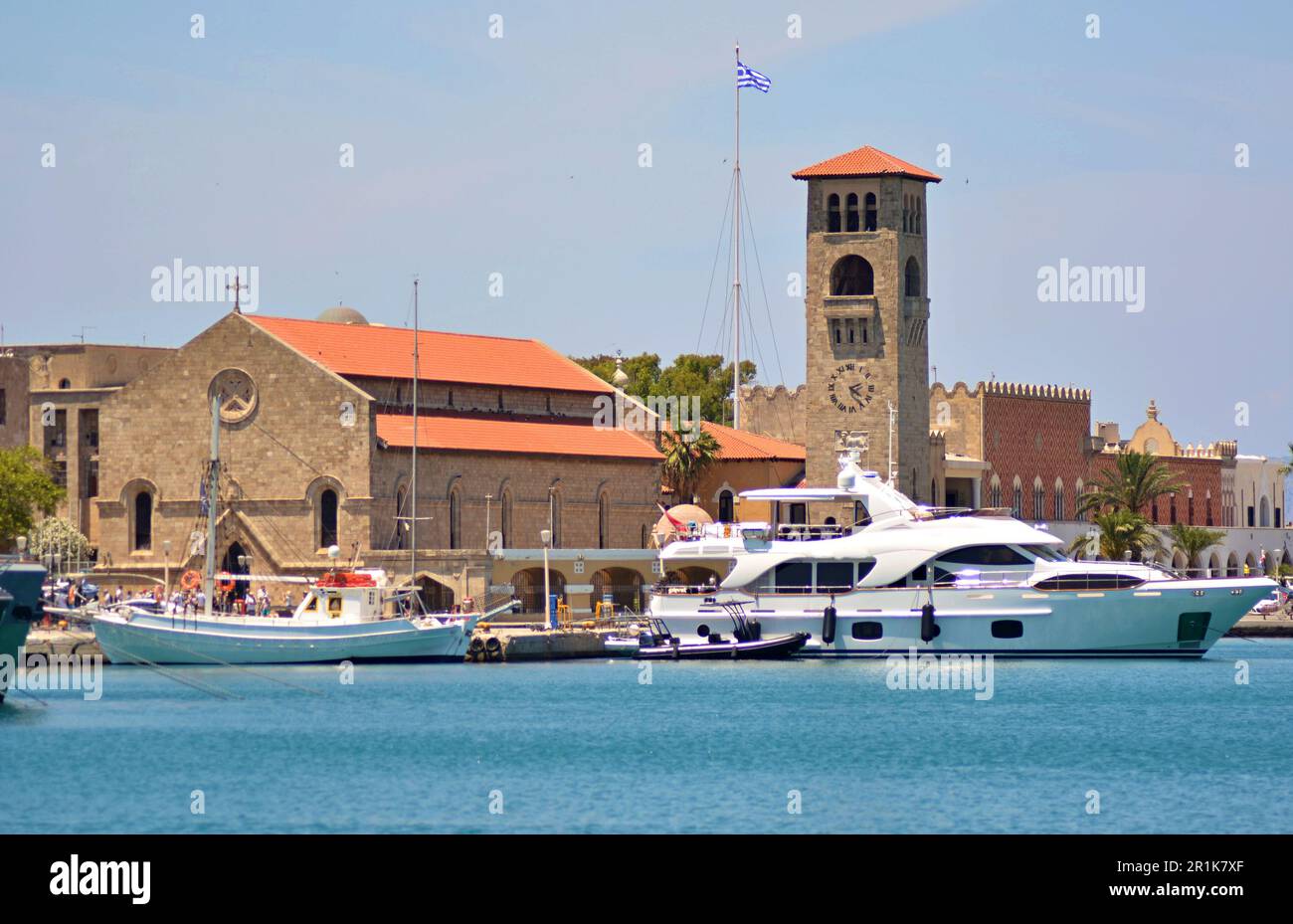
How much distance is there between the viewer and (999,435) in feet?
346

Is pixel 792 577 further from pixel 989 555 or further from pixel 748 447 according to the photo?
pixel 748 447

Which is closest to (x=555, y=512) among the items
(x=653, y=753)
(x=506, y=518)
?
(x=506, y=518)

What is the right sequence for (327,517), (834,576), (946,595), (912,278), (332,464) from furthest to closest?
1. (912,278)
2. (327,517)
3. (332,464)
4. (834,576)
5. (946,595)

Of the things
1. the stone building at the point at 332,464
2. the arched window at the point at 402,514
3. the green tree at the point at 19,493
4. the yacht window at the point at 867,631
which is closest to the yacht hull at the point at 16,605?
the yacht window at the point at 867,631

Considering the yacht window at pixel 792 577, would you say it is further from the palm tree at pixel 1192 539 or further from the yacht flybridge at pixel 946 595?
the palm tree at pixel 1192 539

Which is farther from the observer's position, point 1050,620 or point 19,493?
point 19,493

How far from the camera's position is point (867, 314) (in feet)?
303

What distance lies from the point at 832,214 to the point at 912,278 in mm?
3979

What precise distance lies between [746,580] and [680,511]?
2378 cm

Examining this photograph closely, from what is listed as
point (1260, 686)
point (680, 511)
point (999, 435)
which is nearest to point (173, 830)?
point (1260, 686)

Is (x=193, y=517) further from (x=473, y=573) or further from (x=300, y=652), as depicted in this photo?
(x=300, y=652)

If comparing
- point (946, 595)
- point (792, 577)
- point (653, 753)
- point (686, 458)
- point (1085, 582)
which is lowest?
point (653, 753)

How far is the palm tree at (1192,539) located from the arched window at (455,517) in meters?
36.9

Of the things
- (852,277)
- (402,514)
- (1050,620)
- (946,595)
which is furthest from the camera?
(852,277)
